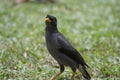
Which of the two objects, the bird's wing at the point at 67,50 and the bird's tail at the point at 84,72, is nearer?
the bird's wing at the point at 67,50

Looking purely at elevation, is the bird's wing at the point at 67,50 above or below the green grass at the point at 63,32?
above

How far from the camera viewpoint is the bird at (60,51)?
7531 millimetres

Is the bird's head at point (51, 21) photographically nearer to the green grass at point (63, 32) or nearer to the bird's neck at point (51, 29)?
the bird's neck at point (51, 29)

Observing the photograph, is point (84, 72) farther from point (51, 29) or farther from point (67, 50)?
point (51, 29)

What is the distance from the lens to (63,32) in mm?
12898

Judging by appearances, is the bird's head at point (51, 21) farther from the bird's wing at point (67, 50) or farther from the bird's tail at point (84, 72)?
the bird's tail at point (84, 72)

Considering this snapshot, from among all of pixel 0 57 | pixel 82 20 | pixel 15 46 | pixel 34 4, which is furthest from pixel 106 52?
pixel 34 4

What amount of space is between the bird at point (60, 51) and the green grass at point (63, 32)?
45cm

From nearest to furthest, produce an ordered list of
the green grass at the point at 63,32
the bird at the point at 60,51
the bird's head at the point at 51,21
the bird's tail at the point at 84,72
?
the bird at the point at 60,51 < the bird's head at the point at 51,21 < the bird's tail at the point at 84,72 < the green grass at the point at 63,32

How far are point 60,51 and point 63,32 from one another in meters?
5.34

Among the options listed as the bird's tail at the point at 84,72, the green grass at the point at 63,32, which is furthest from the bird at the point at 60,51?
the green grass at the point at 63,32

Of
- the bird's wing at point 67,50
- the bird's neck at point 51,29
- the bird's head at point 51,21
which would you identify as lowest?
the bird's wing at point 67,50

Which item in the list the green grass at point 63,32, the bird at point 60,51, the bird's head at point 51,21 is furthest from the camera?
the green grass at point 63,32

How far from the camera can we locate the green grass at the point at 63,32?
845 centimetres
